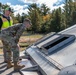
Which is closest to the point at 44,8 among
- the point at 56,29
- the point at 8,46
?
the point at 56,29

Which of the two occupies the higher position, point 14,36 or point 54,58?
point 14,36

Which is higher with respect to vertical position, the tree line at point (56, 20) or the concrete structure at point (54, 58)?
the concrete structure at point (54, 58)

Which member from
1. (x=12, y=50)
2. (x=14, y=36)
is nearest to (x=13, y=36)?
(x=14, y=36)

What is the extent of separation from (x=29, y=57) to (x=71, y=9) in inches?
2187

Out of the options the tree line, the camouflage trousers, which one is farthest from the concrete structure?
the tree line

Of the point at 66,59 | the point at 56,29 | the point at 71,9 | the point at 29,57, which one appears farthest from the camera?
the point at 71,9

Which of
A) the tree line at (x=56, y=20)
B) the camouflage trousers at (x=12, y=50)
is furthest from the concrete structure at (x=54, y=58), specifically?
the tree line at (x=56, y=20)

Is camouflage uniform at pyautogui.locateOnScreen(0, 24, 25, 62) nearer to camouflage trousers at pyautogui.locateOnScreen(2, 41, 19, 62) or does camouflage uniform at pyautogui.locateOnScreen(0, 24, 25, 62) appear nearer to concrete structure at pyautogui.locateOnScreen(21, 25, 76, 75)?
camouflage trousers at pyautogui.locateOnScreen(2, 41, 19, 62)

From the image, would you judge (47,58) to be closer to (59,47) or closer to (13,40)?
(59,47)

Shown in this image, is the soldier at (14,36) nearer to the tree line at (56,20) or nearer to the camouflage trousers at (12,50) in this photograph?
the camouflage trousers at (12,50)

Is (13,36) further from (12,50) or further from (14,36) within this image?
(12,50)

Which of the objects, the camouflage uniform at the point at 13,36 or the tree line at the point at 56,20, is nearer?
the camouflage uniform at the point at 13,36

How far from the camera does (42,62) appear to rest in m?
4.76

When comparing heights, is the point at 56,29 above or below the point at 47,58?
below
